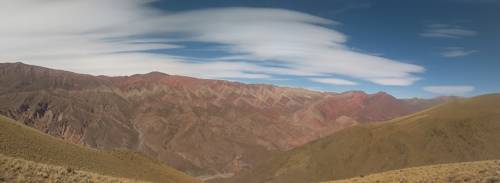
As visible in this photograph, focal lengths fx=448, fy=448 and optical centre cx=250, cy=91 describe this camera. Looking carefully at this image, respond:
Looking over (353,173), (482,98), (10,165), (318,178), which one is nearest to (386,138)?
(353,173)

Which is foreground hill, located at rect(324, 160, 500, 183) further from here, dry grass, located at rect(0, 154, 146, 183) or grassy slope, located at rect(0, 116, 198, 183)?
grassy slope, located at rect(0, 116, 198, 183)

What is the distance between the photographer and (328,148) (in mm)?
194000

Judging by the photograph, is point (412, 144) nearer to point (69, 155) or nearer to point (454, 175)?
point (454, 175)

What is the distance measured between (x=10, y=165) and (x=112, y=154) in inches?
1843

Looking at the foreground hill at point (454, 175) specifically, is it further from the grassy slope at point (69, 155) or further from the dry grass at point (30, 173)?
the grassy slope at point (69, 155)

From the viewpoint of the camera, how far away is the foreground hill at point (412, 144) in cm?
15200

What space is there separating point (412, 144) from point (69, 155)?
447 ft

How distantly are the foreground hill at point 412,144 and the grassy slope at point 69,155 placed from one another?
106 m

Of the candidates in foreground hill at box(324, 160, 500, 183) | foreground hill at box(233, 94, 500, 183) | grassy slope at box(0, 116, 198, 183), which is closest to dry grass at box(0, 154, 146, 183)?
grassy slope at box(0, 116, 198, 183)

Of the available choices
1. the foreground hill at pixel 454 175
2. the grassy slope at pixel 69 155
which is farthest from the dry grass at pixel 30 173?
the foreground hill at pixel 454 175

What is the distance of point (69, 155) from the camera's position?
178 ft

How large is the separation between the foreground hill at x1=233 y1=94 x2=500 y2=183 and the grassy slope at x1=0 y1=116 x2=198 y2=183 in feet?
348

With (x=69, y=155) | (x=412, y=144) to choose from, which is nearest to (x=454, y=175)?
(x=69, y=155)

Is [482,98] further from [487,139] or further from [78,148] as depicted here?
[78,148]
